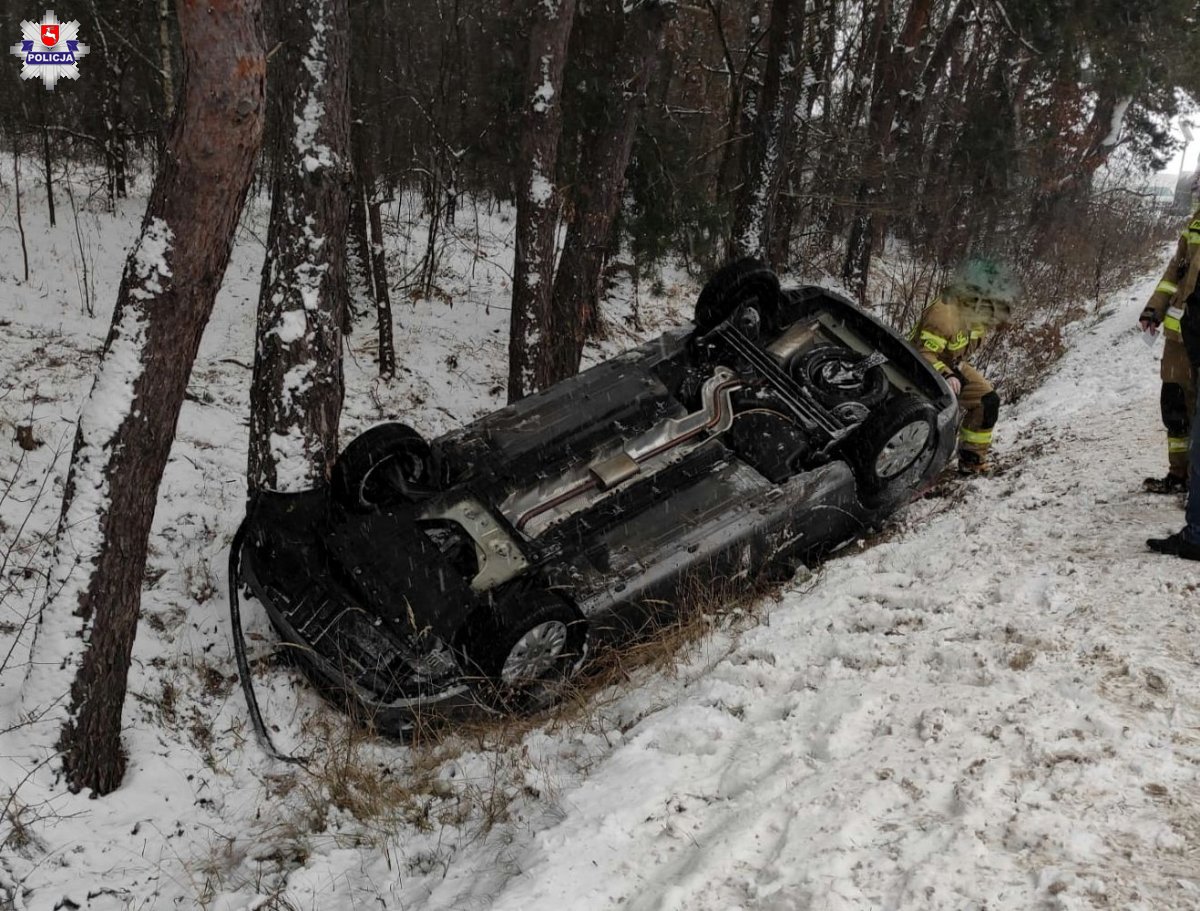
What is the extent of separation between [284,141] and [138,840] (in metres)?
3.58

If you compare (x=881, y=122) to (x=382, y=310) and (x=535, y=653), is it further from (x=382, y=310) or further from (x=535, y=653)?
(x=535, y=653)

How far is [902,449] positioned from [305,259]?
3.67m

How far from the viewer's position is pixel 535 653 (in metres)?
3.90

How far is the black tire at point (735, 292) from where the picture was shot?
19.0 ft

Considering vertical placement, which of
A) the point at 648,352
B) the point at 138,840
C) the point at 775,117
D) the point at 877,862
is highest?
the point at 775,117

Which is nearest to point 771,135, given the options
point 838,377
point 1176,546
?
point 838,377

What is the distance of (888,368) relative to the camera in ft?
18.9

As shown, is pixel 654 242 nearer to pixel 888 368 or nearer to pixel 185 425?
pixel 888 368

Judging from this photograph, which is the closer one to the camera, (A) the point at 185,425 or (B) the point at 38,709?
(B) the point at 38,709

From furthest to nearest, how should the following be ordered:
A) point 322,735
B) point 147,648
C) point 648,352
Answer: point 648,352 → point 147,648 → point 322,735

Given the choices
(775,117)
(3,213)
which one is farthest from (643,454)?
(3,213)

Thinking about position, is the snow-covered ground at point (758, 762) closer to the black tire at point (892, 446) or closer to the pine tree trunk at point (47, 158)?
the black tire at point (892, 446)

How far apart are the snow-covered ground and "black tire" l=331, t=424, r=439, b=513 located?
2.99ft

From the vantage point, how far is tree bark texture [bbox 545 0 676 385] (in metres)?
7.21
